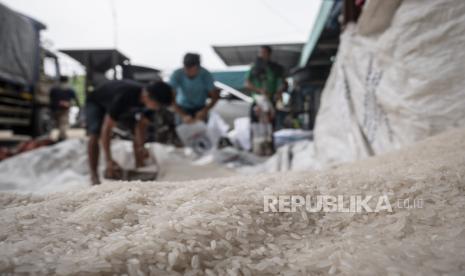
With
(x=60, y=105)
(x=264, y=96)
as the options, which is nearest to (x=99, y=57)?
(x=60, y=105)

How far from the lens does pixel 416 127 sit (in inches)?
56.6

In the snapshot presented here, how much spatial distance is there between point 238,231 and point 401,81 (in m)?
1.32

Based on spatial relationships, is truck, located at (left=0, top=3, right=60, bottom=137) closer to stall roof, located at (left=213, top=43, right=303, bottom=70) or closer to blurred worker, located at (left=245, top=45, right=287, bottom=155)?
stall roof, located at (left=213, top=43, right=303, bottom=70)

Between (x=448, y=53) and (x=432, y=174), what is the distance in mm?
754

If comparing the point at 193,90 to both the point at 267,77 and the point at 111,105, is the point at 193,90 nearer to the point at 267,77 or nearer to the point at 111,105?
the point at 267,77

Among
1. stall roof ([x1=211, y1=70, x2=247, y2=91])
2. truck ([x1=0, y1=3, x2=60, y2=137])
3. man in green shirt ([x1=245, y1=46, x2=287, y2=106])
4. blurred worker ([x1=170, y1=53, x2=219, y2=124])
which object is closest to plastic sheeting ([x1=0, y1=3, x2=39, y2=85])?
truck ([x1=0, y1=3, x2=60, y2=137])

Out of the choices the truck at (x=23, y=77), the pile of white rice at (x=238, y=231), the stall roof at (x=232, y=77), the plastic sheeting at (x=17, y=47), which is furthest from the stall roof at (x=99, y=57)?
the pile of white rice at (x=238, y=231)

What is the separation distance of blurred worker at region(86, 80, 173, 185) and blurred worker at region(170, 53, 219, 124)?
0.74 metres

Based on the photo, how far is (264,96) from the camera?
3.97m

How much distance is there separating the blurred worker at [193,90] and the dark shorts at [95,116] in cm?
96

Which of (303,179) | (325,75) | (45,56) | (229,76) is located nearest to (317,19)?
(325,75)

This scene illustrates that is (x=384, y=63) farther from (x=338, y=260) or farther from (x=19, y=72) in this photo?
(x=19, y=72)

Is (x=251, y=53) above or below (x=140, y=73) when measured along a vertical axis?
above

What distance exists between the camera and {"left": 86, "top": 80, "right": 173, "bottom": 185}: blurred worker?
2844mm
